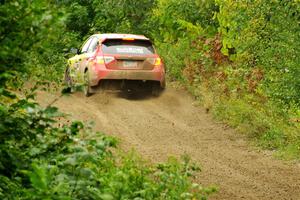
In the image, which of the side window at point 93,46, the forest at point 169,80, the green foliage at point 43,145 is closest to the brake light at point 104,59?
the side window at point 93,46

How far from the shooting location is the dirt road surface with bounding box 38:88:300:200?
29.6ft

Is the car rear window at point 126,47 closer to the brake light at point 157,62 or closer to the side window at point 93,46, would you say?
the brake light at point 157,62

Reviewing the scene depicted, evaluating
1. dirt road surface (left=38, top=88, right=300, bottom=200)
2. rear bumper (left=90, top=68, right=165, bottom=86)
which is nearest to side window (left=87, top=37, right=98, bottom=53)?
rear bumper (left=90, top=68, right=165, bottom=86)

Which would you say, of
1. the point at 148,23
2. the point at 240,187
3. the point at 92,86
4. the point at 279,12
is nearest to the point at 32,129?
the point at 240,187

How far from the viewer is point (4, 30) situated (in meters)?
4.50

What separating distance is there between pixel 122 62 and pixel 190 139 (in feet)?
15.5

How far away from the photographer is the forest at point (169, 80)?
444 cm

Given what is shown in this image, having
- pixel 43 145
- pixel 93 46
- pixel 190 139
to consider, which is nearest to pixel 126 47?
pixel 93 46

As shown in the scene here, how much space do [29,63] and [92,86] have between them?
12.0 meters

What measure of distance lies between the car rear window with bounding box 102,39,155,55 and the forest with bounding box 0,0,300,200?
1.06 m

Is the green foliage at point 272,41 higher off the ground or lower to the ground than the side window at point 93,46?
higher

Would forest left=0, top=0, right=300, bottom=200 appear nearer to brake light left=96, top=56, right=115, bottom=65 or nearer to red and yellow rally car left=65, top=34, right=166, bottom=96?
red and yellow rally car left=65, top=34, right=166, bottom=96

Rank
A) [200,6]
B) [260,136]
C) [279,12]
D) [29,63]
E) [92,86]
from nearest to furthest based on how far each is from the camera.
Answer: [29,63]
[260,136]
[279,12]
[92,86]
[200,6]

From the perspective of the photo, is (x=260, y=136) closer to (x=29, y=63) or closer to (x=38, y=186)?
(x=29, y=63)
